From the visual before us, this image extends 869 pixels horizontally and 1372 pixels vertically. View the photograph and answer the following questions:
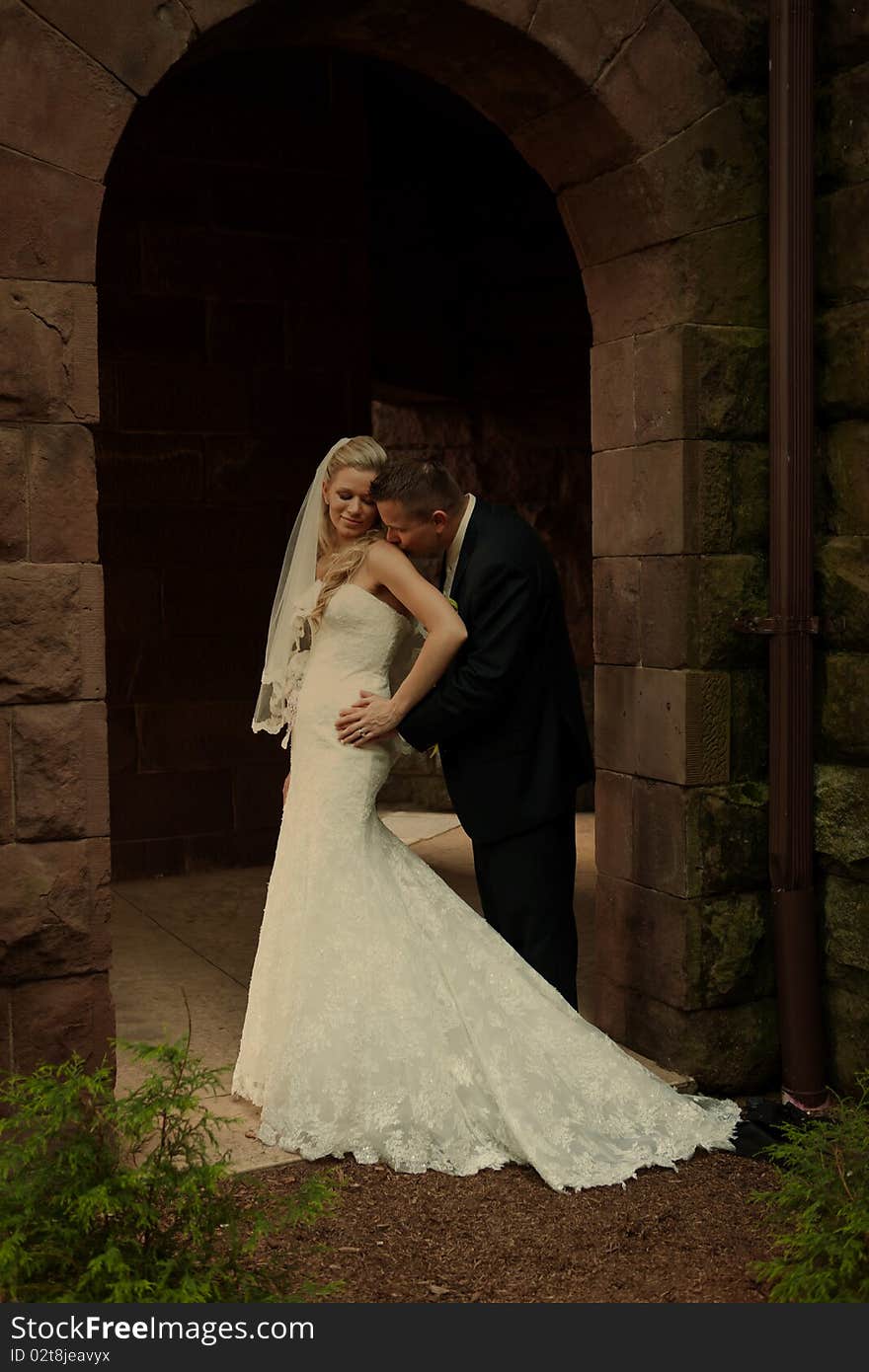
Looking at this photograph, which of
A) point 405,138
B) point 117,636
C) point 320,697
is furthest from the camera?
point 405,138

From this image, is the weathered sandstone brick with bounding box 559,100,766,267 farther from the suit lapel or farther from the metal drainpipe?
the suit lapel

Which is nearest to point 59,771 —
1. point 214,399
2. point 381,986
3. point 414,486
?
point 381,986

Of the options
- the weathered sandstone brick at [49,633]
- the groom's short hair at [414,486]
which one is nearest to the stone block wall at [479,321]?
the groom's short hair at [414,486]

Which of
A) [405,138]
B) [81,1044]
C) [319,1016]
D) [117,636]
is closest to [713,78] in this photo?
[319,1016]

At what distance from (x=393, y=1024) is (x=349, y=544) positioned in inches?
50.7

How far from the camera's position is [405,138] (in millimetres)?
8188

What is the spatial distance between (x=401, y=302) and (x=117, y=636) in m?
2.84

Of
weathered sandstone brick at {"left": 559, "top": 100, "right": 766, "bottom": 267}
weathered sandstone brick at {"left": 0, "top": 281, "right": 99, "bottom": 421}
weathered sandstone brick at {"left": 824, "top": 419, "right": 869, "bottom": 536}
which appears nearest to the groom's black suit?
weathered sandstone brick at {"left": 824, "top": 419, "right": 869, "bottom": 536}

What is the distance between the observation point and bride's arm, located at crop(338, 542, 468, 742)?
3861mm

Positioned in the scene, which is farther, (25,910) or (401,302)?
(401,302)

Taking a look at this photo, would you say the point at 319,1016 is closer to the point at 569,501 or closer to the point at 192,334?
the point at 192,334

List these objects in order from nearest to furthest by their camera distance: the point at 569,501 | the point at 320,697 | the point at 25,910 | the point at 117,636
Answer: the point at 25,910 < the point at 320,697 < the point at 117,636 < the point at 569,501

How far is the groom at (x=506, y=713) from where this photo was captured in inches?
154

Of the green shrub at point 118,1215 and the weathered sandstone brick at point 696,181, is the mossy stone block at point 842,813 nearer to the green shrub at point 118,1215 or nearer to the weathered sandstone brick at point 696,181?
the weathered sandstone brick at point 696,181
